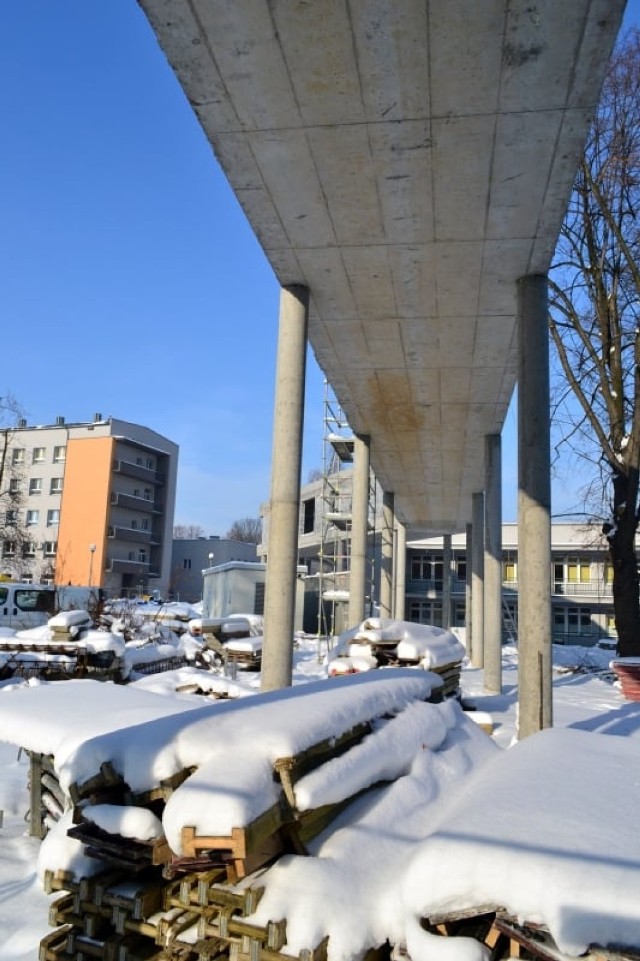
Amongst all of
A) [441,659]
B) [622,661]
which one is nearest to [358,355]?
[441,659]

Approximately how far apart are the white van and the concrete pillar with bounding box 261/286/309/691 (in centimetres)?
1809

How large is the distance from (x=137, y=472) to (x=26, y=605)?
116 feet

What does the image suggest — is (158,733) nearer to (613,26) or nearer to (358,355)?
(613,26)

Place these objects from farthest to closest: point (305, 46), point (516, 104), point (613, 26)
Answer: point (516, 104) < point (305, 46) < point (613, 26)

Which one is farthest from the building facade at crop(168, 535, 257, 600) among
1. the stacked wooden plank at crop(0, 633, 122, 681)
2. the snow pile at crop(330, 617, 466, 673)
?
the snow pile at crop(330, 617, 466, 673)

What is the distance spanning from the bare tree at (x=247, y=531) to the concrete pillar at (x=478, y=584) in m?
104

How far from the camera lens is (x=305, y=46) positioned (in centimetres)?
640

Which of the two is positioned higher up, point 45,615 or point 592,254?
point 592,254

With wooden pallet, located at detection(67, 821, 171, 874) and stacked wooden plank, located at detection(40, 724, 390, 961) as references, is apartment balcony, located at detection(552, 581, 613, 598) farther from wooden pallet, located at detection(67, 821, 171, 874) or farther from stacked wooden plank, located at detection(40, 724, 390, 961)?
wooden pallet, located at detection(67, 821, 171, 874)

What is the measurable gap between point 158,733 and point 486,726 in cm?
595

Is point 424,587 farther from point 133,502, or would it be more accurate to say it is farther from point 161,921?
point 161,921

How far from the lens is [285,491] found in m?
9.79

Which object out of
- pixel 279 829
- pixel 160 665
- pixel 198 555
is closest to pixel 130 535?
pixel 198 555

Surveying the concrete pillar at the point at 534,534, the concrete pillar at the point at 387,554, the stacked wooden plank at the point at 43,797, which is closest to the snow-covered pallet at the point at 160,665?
the concrete pillar at the point at 387,554
